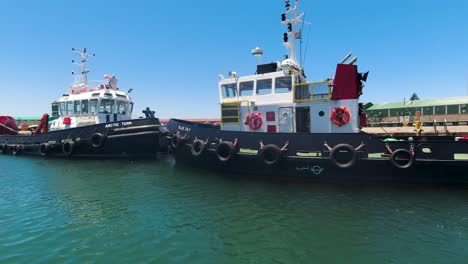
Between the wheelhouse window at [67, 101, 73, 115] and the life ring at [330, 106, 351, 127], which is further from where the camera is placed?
the wheelhouse window at [67, 101, 73, 115]

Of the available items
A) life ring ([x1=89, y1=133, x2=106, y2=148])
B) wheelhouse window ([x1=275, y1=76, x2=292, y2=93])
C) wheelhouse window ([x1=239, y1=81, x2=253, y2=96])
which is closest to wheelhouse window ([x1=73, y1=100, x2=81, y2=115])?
life ring ([x1=89, y1=133, x2=106, y2=148])

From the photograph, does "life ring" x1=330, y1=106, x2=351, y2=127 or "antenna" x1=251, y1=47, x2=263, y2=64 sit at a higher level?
"antenna" x1=251, y1=47, x2=263, y2=64

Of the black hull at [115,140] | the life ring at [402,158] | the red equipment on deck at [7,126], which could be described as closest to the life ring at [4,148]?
the red equipment on deck at [7,126]

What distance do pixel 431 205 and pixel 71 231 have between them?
823 centimetres

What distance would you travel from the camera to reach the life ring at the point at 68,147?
53.6ft

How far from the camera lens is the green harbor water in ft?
15.9

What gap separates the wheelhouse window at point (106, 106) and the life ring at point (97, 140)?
2597 mm

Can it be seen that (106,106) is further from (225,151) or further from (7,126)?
(7,126)

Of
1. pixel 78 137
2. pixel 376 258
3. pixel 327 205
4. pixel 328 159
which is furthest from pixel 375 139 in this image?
pixel 78 137

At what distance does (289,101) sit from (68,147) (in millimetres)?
12975

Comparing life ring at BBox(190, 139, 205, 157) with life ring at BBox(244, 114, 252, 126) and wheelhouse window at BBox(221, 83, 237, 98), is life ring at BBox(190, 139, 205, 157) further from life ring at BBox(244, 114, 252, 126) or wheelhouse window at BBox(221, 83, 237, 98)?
wheelhouse window at BBox(221, 83, 237, 98)

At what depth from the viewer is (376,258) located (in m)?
4.65

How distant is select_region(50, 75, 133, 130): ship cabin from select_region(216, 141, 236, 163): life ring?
10201mm

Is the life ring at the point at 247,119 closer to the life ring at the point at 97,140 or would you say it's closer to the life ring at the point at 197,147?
the life ring at the point at 197,147
